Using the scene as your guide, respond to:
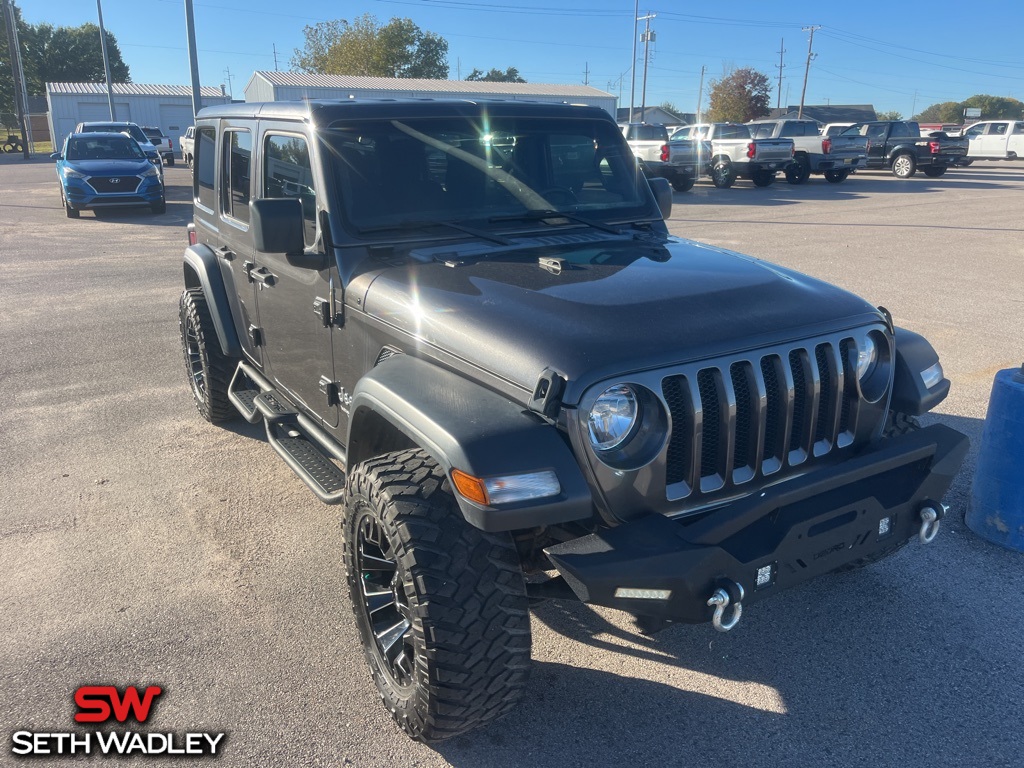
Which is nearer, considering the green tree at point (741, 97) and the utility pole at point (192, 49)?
the utility pole at point (192, 49)

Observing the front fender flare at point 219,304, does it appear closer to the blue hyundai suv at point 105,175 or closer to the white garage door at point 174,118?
the blue hyundai suv at point 105,175

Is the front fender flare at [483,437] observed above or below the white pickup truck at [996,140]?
below

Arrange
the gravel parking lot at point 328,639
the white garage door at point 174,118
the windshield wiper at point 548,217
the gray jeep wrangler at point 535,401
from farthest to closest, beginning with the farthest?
the white garage door at point 174,118 → the windshield wiper at point 548,217 → the gravel parking lot at point 328,639 → the gray jeep wrangler at point 535,401

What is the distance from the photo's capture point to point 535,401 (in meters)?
2.38

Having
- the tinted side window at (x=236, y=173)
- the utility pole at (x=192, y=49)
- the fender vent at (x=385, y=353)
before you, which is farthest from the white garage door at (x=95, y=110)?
the fender vent at (x=385, y=353)

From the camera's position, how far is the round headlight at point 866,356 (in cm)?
298

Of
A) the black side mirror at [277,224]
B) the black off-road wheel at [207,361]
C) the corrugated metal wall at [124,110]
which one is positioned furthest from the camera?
the corrugated metal wall at [124,110]

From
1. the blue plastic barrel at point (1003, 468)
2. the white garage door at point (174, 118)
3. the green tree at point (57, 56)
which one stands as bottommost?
the blue plastic barrel at point (1003, 468)

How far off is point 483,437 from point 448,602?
51cm

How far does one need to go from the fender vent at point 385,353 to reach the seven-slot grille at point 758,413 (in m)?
1.04

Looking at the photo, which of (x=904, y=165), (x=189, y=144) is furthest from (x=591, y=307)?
(x=904, y=165)

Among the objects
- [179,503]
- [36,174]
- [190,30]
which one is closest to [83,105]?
[36,174]

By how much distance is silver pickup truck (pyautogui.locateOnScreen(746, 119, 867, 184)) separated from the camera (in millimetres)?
23859

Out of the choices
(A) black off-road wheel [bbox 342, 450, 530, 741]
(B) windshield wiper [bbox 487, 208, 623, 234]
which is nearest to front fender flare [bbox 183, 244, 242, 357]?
(B) windshield wiper [bbox 487, 208, 623, 234]
